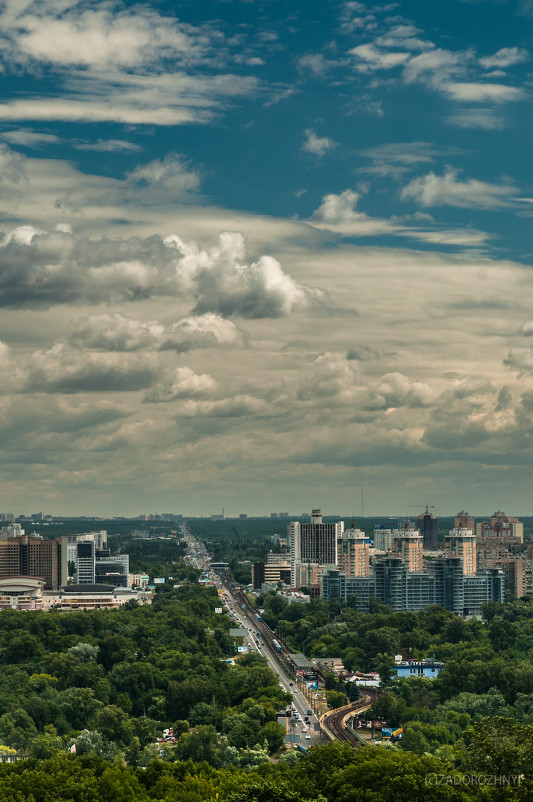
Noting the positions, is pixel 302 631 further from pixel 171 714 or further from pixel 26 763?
pixel 26 763

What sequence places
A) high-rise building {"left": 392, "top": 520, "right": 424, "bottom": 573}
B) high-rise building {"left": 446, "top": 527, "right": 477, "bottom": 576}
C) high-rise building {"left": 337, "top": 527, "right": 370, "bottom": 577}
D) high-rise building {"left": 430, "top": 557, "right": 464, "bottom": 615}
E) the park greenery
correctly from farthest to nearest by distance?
1. high-rise building {"left": 337, "top": 527, "right": 370, "bottom": 577}
2. high-rise building {"left": 446, "top": 527, "right": 477, "bottom": 576}
3. high-rise building {"left": 392, "top": 520, "right": 424, "bottom": 573}
4. high-rise building {"left": 430, "top": 557, "right": 464, "bottom": 615}
5. the park greenery

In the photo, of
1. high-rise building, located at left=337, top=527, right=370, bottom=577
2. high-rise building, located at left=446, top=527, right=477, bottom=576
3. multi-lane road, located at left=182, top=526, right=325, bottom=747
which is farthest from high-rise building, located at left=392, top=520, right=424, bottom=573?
multi-lane road, located at left=182, top=526, right=325, bottom=747

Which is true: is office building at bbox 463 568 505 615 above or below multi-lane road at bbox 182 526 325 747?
above

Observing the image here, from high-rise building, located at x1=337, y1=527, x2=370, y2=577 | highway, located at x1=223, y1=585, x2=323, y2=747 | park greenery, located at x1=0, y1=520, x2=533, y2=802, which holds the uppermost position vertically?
high-rise building, located at x1=337, y1=527, x2=370, y2=577

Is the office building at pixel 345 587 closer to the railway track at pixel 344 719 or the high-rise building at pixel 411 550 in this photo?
the high-rise building at pixel 411 550

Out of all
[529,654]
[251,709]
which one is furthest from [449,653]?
[251,709]

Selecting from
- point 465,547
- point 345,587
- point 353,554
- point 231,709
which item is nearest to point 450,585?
point 345,587

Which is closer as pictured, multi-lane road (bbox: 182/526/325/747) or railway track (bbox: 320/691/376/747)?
railway track (bbox: 320/691/376/747)

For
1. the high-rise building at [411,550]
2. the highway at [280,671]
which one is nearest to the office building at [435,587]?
the high-rise building at [411,550]

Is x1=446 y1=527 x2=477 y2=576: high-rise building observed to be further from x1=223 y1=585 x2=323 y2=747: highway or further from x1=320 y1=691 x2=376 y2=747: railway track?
x1=320 y1=691 x2=376 y2=747: railway track
